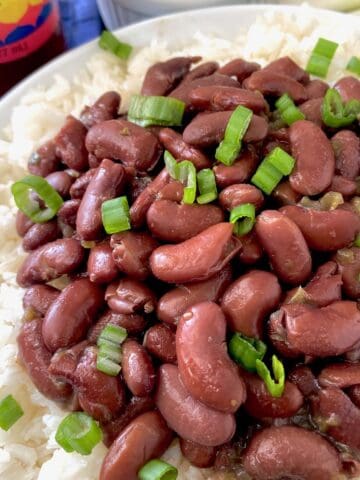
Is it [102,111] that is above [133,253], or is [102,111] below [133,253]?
above

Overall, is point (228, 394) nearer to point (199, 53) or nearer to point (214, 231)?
point (214, 231)

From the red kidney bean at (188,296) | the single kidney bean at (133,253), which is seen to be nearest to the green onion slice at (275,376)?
the red kidney bean at (188,296)

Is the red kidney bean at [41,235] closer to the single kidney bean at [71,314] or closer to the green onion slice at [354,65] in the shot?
the single kidney bean at [71,314]

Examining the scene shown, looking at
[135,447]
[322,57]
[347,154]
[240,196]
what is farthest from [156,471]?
[322,57]

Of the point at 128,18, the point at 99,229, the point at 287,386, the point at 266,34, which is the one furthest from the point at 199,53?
the point at 287,386

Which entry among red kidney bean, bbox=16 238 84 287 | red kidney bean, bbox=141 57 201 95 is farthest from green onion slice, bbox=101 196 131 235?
red kidney bean, bbox=141 57 201 95

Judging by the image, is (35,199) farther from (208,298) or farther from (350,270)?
(350,270)

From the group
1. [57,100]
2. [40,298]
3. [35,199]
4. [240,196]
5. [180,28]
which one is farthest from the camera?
[180,28]
